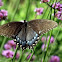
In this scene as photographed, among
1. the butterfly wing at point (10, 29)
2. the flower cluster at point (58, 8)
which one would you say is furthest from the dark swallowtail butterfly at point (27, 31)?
the flower cluster at point (58, 8)

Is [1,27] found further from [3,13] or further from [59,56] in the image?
[59,56]

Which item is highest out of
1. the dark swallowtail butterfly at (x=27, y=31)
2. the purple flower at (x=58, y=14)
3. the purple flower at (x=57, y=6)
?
the purple flower at (x=57, y=6)

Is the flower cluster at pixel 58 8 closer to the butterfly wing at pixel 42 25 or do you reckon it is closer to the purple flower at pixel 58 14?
the purple flower at pixel 58 14

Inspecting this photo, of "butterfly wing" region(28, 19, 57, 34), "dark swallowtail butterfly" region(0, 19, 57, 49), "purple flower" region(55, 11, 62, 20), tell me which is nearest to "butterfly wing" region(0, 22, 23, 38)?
"dark swallowtail butterfly" region(0, 19, 57, 49)

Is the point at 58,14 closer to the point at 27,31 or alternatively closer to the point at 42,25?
the point at 42,25

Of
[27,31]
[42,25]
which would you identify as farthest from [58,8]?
[27,31]

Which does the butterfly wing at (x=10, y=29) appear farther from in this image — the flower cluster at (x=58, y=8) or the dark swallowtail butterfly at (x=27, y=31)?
the flower cluster at (x=58, y=8)

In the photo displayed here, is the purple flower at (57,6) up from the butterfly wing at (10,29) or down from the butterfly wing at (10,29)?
up
